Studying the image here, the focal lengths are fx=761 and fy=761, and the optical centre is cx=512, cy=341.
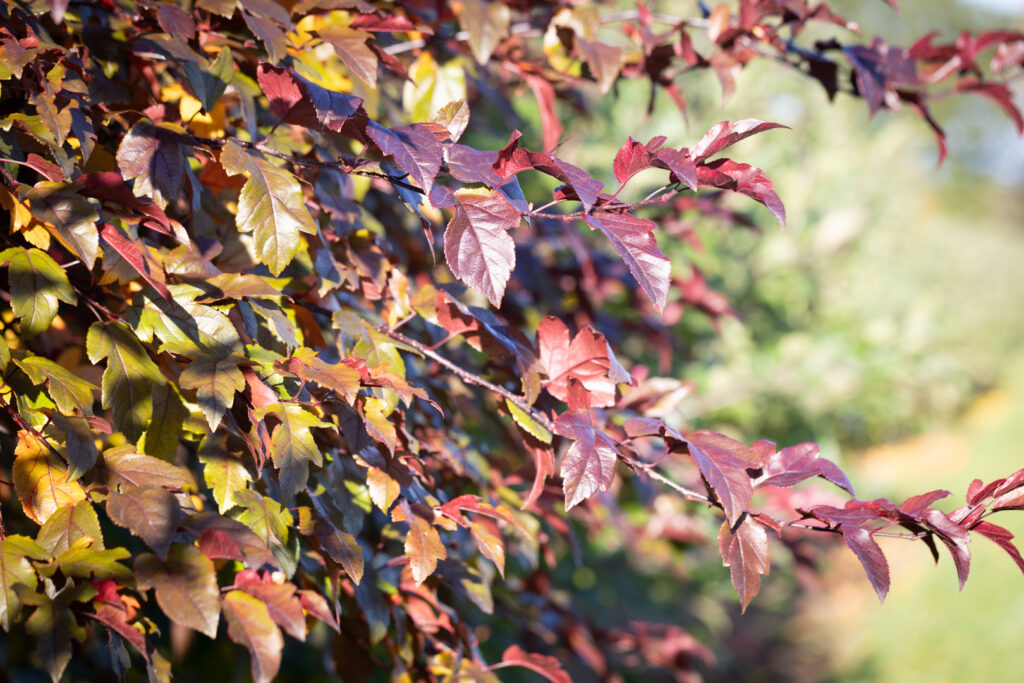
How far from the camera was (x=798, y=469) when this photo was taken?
0.88 metres

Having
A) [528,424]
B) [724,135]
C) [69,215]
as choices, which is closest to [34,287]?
[69,215]

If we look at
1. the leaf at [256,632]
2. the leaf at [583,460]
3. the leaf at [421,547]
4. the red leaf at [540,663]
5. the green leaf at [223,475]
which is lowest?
the red leaf at [540,663]

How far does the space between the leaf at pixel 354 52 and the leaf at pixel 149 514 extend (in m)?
0.54

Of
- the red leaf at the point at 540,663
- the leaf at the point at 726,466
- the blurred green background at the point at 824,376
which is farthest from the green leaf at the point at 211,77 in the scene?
the blurred green background at the point at 824,376

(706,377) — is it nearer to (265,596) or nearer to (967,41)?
(967,41)

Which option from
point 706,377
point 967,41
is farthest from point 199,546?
point 706,377

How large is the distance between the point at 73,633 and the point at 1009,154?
91.8ft

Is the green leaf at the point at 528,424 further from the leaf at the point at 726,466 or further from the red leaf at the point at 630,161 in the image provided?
the red leaf at the point at 630,161

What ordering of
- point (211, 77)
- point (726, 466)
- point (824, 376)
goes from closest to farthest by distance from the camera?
point (726, 466), point (211, 77), point (824, 376)

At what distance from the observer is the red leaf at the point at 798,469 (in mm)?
858

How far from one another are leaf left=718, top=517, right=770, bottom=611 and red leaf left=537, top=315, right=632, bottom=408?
0.23m

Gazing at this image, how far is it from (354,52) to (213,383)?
0.48 meters

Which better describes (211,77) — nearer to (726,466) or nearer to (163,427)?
(163,427)

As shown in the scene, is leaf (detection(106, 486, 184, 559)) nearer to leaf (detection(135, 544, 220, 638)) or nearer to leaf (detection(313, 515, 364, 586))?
leaf (detection(135, 544, 220, 638))
